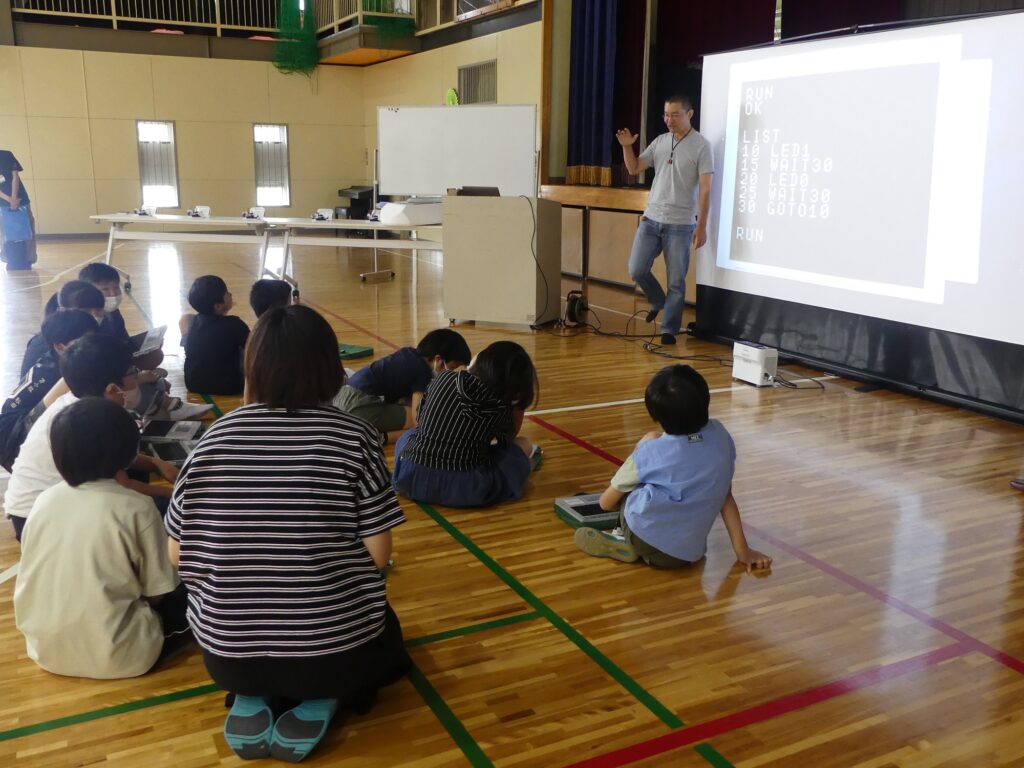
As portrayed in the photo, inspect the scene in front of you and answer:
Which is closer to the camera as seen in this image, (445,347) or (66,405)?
(66,405)

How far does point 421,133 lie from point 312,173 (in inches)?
311

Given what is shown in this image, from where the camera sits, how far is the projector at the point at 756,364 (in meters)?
4.62

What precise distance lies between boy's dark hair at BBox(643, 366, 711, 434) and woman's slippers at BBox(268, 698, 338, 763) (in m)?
1.14

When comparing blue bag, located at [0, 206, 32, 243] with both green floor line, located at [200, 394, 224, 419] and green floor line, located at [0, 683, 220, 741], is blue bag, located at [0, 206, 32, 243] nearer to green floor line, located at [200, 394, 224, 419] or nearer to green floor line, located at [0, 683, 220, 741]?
green floor line, located at [200, 394, 224, 419]

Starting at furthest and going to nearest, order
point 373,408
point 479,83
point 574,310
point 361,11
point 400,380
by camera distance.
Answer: point 361,11
point 479,83
point 574,310
point 373,408
point 400,380

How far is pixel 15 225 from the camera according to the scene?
894cm

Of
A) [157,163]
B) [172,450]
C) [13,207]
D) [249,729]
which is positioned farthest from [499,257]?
[157,163]

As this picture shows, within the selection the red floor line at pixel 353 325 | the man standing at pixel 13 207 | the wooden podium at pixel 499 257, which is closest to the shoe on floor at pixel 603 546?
the red floor line at pixel 353 325

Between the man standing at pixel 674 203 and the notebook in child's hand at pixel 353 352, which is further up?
the man standing at pixel 674 203

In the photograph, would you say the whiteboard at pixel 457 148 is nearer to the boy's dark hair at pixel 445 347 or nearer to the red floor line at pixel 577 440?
the red floor line at pixel 577 440

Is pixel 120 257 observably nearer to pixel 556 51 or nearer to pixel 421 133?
pixel 421 133

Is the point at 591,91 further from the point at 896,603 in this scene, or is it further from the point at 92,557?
the point at 92,557

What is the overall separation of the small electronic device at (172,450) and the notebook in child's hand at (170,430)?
0.03 m

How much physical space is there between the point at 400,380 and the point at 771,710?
2013 millimetres
